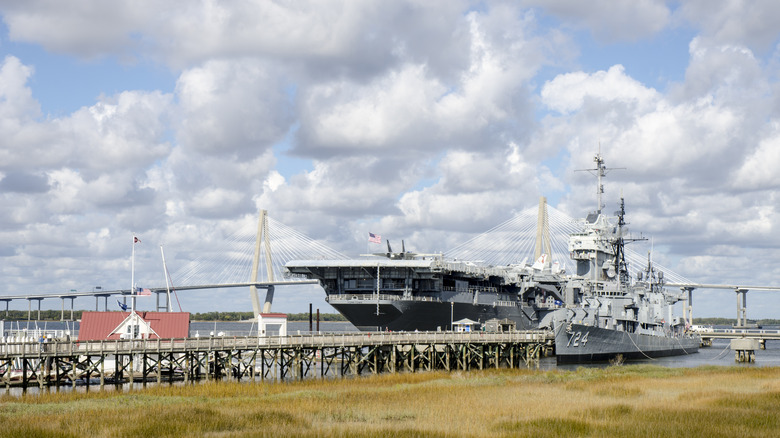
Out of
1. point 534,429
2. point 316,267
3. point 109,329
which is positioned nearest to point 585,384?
point 534,429

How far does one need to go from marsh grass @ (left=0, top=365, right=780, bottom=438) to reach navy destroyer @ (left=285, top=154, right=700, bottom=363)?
24492 millimetres

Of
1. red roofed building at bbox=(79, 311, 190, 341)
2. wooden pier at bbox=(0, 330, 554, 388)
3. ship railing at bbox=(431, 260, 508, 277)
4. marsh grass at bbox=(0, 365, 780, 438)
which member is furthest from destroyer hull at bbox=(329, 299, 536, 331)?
marsh grass at bbox=(0, 365, 780, 438)

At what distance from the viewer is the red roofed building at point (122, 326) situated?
170 ft

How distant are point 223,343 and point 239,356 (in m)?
2.28

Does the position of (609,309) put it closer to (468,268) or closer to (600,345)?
(600,345)

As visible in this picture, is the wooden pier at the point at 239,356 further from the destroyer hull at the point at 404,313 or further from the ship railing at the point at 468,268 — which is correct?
the ship railing at the point at 468,268

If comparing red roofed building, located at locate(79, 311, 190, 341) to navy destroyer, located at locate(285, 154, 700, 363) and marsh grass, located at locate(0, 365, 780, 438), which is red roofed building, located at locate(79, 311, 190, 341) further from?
navy destroyer, located at locate(285, 154, 700, 363)

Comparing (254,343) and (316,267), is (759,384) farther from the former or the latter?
(316,267)

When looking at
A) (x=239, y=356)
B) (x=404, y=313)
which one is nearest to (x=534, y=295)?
(x=404, y=313)

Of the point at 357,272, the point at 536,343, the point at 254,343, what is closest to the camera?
the point at 254,343

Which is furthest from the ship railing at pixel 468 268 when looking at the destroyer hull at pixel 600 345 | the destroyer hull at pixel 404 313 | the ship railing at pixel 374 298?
the destroyer hull at pixel 600 345

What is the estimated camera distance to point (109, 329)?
5209 cm

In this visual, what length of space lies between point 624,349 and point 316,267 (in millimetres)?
30354

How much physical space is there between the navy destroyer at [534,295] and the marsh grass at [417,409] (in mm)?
24492
